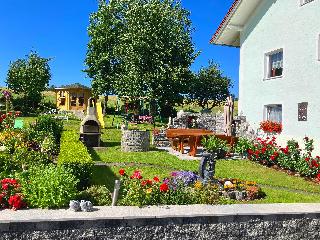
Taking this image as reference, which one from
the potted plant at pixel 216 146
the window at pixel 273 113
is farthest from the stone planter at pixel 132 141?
the window at pixel 273 113

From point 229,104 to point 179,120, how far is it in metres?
6.61

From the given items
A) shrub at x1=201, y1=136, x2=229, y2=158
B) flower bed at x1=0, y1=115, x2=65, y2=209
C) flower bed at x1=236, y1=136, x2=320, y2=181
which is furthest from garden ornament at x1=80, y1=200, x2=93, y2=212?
shrub at x1=201, y1=136, x2=229, y2=158

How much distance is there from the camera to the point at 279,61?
70.9 ft

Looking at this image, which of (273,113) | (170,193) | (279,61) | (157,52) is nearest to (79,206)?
(170,193)

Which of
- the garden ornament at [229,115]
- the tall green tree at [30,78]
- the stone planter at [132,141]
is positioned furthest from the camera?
the tall green tree at [30,78]

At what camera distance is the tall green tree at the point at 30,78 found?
50500mm

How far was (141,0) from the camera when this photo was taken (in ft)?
143

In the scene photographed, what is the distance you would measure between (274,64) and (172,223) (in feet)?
54.3

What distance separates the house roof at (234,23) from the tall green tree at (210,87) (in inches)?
1295

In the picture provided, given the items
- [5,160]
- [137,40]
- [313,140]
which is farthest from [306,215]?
[137,40]

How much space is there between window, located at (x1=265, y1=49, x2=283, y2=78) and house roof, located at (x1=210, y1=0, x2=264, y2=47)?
3.35 m

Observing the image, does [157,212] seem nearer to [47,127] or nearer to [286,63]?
[47,127]

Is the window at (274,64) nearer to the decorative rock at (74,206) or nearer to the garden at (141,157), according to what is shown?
the garden at (141,157)

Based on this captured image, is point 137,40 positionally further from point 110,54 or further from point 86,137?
point 86,137
